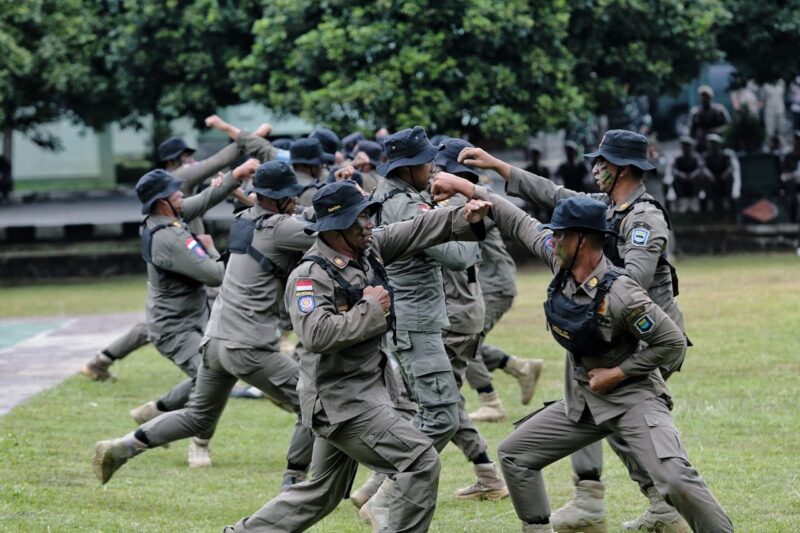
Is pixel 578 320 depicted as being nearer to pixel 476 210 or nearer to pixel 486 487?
pixel 476 210

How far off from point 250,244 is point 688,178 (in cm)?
1918

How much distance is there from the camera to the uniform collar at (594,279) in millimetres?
6691

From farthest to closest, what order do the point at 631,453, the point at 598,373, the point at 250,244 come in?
the point at 250,244 < the point at 631,453 < the point at 598,373

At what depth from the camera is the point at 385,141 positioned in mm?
8453

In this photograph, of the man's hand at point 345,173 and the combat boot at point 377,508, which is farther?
the man's hand at point 345,173

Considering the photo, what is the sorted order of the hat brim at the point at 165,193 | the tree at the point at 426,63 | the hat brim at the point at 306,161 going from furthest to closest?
the tree at the point at 426,63 < the hat brim at the point at 306,161 < the hat brim at the point at 165,193

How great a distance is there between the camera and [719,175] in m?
26.5

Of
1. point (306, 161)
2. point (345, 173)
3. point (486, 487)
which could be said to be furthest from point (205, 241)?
point (486, 487)

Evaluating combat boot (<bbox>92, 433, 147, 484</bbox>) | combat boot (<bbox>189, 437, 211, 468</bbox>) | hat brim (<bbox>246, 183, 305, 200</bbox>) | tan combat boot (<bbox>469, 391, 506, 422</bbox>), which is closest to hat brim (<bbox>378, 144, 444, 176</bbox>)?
hat brim (<bbox>246, 183, 305, 200</bbox>)

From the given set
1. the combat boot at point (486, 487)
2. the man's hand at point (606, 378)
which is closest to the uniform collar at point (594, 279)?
the man's hand at point (606, 378)

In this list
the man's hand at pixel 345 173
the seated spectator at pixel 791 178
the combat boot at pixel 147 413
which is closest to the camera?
the man's hand at pixel 345 173

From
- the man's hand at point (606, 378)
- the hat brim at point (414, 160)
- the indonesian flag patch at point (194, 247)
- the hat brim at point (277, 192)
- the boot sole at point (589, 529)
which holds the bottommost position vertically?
the boot sole at point (589, 529)

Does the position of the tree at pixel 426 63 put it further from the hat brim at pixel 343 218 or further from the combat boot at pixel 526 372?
the hat brim at pixel 343 218

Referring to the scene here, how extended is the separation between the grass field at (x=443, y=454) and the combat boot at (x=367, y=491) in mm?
127
